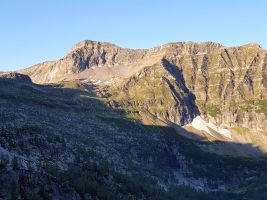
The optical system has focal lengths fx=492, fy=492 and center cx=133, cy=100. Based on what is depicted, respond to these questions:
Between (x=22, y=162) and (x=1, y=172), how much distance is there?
41.6 metres

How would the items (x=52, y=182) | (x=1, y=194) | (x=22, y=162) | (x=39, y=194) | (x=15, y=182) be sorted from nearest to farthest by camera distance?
(x=1, y=194), (x=15, y=182), (x=39, y=194), (x=52, y=182), (x=22, y=162)

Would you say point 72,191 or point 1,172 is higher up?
point 1,172

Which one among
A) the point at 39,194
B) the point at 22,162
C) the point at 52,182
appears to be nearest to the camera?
the point at 39,194

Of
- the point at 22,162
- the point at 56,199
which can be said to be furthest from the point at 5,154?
the point at 56,199

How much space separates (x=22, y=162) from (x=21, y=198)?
44.7 m

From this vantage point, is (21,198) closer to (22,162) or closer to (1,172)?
(1,172)

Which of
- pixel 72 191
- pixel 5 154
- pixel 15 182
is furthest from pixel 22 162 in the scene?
pixel 15 182

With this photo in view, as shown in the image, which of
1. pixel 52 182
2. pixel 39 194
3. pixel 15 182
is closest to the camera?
Result: pixel 15 182

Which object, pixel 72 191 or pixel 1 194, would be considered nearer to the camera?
pixel 1 194

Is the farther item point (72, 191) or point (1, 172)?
point (72, 191)

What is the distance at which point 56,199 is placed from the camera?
180 metres

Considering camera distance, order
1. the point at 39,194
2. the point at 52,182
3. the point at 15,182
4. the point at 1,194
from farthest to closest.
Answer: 1. the point at 52,182
2. the point at 39,194
3. the point at 15,182
4. the point at 1,194

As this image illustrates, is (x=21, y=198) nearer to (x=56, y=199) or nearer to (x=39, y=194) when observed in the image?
(x=39, y=194)

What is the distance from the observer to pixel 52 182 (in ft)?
603
